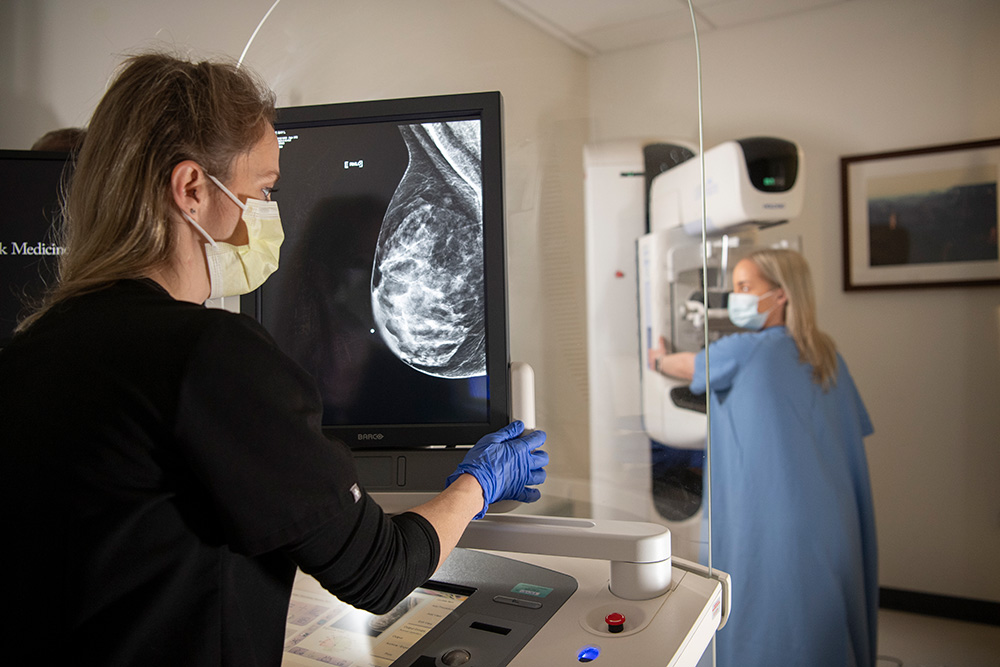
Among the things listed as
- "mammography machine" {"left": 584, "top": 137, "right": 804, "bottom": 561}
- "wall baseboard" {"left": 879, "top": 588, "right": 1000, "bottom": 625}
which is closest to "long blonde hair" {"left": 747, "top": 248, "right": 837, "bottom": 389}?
"mammography machine" {"left": 584, "top": 137, "right": 804, "bottom": 561}

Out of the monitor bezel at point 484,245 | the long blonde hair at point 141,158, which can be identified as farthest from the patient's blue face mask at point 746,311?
the long blonde hair at point 141,158

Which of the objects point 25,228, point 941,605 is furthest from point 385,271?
point 941,605

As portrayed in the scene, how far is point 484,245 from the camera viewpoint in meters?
1.09

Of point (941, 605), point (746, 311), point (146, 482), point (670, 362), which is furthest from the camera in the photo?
point (941, 605)

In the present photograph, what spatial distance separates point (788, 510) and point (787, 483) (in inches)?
3.4

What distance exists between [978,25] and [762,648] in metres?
2.77

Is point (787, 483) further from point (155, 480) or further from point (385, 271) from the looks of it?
point (155, 480)

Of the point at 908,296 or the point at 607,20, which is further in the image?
the point at 908,296

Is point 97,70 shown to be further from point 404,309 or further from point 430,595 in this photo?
point 430,595

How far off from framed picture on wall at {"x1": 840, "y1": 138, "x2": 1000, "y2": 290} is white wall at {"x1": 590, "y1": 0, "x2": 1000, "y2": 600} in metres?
0.06

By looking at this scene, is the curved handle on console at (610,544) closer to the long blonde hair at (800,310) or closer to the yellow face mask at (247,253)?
the yellow face mask at (247,253)

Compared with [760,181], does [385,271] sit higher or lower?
lower

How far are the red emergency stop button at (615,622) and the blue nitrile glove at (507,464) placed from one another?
21 centimetres

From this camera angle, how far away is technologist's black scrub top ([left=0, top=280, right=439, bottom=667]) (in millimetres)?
624
